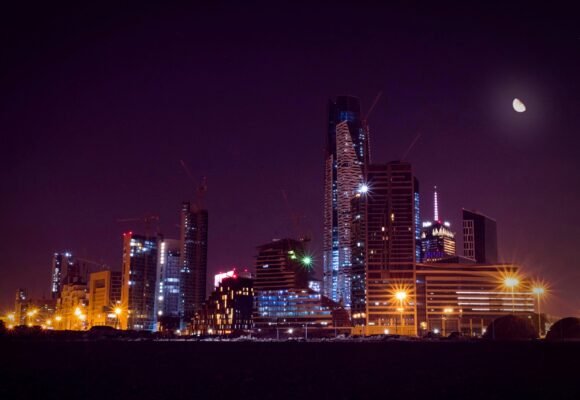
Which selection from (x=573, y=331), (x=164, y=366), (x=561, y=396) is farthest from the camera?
(x=573, y=331)

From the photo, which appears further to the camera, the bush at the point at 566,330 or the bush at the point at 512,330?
the bush at the point at 512,330

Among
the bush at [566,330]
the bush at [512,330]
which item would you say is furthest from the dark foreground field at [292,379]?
the bush at [512,330]

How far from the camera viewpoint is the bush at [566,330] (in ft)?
535

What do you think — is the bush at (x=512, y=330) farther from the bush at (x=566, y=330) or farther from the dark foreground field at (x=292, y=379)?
the dark foreground field at (x=292, y=379)

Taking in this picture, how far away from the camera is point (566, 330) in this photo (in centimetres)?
16375

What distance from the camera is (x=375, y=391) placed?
2114 inches

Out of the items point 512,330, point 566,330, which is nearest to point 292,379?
point 566,330

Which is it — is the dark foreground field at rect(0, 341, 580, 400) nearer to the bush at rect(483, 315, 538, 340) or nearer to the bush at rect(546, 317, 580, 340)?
the bush at rect(546, 317, 580, 340)

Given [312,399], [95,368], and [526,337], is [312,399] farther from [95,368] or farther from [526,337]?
[526,337]

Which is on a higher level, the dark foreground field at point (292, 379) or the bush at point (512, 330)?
the bush at point (512, 330)

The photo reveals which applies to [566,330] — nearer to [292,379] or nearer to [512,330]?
[512,330]

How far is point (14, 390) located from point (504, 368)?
4872 cm

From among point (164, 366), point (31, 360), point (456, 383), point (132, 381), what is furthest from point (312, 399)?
point (31, 360)

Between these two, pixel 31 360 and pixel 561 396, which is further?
pixel 31 360
